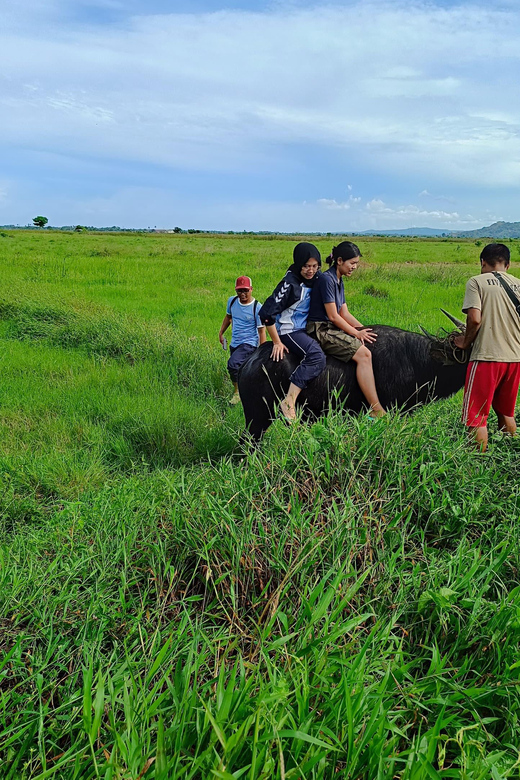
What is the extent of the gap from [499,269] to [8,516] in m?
3.98

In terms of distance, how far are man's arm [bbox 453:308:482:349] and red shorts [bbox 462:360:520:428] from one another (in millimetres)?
163

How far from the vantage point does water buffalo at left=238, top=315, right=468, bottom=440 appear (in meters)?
3.97

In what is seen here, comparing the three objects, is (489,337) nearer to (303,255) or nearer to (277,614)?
(303,255)

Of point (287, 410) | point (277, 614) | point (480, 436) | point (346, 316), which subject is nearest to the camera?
point (277, 614)

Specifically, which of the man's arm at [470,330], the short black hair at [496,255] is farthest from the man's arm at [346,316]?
the short black hair at [496,255]

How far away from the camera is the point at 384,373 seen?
4004mm

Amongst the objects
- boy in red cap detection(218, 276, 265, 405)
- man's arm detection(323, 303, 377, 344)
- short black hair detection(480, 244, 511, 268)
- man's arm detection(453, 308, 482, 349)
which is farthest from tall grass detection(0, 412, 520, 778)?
boy in red cap detection(218, 276, 265, 405)

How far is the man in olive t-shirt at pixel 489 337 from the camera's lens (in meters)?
3.78

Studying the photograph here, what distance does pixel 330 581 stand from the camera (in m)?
2.03

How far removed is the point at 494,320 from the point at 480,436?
3.00 feet

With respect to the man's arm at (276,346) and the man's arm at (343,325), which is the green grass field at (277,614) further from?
the man's arm at (276,346)

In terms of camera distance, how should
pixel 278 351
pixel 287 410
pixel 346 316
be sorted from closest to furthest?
pixel 287 410
pixel 278 351
pixel 346 316

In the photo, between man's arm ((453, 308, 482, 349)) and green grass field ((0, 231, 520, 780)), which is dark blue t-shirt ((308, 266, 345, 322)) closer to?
man's arm ((453, 308, 482, 349))

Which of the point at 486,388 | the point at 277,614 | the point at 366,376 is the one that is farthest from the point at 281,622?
the point at 486,388
